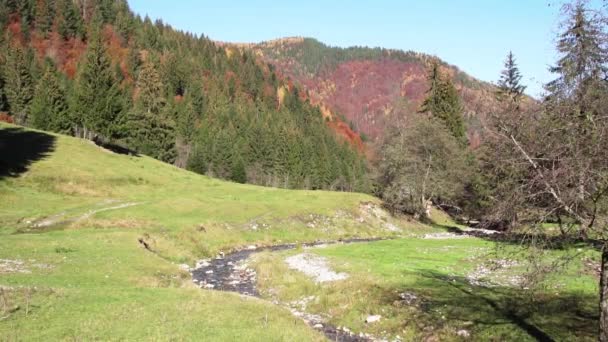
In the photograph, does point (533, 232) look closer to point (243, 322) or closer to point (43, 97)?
point (243, 322)

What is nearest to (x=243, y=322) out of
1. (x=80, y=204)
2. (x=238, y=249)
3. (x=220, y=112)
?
(x=238, y=249)

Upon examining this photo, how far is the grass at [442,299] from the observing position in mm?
20531

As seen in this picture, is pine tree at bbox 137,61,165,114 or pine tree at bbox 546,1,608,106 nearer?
pine tree at bbox 546,1,608,106

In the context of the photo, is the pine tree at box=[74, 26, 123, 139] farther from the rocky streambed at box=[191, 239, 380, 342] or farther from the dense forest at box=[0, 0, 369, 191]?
the rocky streambed at box=[191, 239, 380, 342]

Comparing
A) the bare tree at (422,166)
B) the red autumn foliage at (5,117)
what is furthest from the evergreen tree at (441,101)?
the red autumn foliage at (5,117)

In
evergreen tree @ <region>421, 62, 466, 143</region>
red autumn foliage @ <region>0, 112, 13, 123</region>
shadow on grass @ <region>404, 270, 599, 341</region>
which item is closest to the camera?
shadow on grass @ <region>404, 270, 599, 341</region>

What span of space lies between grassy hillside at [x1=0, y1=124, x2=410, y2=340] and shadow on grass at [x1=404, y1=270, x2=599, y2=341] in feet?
23.7

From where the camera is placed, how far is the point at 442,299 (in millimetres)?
24922

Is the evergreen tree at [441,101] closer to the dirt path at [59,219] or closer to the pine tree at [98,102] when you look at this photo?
the pine tree at [98,102]

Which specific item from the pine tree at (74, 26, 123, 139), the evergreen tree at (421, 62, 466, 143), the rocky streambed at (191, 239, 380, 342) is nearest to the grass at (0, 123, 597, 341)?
the rocky streambed at (191, 239, 380, 342)

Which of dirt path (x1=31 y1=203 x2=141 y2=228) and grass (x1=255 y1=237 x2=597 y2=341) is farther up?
Result: grass (x1=255 y1=237 x2=597 y2=341)

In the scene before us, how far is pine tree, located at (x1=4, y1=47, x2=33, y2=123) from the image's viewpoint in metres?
118

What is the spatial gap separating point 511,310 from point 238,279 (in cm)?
2031

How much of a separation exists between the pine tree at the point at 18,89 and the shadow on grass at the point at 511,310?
123194mm
